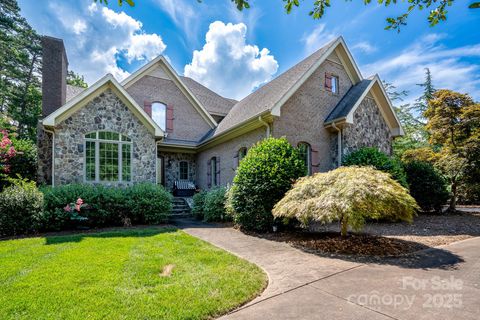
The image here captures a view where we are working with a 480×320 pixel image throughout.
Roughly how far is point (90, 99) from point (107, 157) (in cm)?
241

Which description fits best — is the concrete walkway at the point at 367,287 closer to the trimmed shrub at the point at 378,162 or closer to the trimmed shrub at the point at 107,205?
the trimmed shrub at the point at 378,162

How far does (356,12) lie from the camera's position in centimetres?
588

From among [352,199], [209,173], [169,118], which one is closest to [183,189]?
[209,173]

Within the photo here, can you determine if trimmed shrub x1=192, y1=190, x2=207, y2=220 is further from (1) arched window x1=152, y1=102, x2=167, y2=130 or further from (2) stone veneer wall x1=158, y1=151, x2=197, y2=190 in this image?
(1) arched window x1=152, y1=102, x2=167, y2=130

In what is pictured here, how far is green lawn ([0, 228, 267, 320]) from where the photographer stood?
3152 millimetres

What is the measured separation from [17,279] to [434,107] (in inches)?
819

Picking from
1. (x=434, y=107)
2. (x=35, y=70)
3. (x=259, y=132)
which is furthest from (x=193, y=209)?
(x=35, y=70)

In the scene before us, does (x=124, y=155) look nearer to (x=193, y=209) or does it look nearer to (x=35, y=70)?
(x=193, y=209)

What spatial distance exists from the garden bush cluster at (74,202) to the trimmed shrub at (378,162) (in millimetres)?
7908

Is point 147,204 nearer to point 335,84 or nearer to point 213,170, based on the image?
point 213,170

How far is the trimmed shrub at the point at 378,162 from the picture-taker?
10.6m

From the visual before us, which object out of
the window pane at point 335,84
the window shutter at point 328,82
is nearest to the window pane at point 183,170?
the window shutter at point 328,82

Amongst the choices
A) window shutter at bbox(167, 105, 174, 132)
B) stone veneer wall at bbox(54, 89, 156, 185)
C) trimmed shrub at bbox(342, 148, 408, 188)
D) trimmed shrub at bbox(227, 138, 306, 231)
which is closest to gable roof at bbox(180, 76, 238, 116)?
window shutter at bbox(167, 105, 174, 132)

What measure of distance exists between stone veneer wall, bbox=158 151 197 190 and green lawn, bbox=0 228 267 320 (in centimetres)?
903
